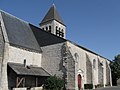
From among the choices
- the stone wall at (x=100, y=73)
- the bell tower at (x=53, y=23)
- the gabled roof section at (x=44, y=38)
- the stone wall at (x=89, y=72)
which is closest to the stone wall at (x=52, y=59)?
the gabled roof section at (x=44, y=38)

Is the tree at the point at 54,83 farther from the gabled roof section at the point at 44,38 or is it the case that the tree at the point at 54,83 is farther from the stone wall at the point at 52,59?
the gabled roof section at the point at 44,38

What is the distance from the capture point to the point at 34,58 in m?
22.7

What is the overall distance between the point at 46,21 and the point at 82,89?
1721 cm

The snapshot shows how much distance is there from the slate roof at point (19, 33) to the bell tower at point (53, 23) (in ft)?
32.1

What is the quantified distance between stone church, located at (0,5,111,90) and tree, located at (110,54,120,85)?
9894mm

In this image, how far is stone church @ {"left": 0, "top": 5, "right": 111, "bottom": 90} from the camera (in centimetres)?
1866

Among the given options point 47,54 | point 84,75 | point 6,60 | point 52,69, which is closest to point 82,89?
point 84,75

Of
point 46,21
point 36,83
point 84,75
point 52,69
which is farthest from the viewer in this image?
point 46,21

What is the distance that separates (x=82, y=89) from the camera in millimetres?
24438

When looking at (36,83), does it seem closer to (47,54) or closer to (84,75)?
(47,54)

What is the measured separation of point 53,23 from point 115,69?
15.8 m

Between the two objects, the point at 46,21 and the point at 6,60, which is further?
the point at 46,21

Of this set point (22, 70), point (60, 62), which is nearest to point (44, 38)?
point (60, 62)

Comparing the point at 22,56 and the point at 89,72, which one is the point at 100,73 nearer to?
the point at 89,72
